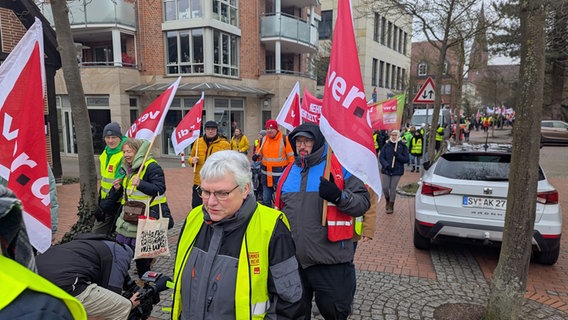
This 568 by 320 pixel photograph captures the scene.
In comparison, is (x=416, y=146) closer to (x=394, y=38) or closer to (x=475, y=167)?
(x=475, y=167)

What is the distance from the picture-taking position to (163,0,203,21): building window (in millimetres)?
18219

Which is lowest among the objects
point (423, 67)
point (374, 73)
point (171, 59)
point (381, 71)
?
point (171, 59)

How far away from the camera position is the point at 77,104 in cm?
558

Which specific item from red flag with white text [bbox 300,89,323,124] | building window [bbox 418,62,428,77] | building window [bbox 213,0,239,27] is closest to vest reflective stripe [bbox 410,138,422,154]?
red flag with white text [bbox 300,89,323,124]

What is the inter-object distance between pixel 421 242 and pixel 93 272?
4.59 m

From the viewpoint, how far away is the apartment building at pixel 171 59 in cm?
1789

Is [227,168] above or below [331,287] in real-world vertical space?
above

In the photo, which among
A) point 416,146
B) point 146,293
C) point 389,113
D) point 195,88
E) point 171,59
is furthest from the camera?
point 171,59

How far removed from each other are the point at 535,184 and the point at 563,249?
3.34m

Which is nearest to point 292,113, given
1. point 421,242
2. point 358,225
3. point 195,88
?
point 421,242

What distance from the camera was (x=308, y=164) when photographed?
296 centimetres

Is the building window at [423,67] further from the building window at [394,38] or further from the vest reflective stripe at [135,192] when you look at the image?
the vest reflective stripe at [135,192]

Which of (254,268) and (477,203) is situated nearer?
(254,268)

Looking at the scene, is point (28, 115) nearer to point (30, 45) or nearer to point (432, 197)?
point (30, 45)
